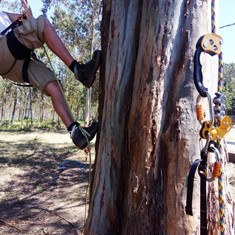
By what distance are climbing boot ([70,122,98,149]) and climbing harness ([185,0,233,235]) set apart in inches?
30.9

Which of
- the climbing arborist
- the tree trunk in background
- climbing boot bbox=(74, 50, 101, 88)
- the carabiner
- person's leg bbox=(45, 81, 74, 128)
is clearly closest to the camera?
the carabiner

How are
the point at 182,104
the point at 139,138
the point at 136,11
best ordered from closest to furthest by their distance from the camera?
1. the point at 182,104
2. the point at 139,138
3. the point at 136,11

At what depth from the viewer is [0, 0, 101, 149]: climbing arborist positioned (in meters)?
2.01

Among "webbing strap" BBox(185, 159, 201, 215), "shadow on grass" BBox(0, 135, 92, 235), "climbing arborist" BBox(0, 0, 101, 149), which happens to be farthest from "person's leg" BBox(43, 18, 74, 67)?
"shadow on grass" BBox(0, 135, 92, 235)

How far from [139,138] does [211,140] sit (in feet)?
1.33

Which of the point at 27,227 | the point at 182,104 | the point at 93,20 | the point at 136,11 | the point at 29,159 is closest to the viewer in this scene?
the point at 182,104

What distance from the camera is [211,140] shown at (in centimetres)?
111

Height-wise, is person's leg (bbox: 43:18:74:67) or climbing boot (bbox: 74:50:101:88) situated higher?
person's leg (bbox: 43:18:74:67)

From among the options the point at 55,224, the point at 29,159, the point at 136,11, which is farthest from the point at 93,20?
the point at 136,11

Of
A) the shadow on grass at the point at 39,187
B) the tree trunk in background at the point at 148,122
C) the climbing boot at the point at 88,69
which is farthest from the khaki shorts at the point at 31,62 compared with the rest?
the shadow on grass at the point at 39,187

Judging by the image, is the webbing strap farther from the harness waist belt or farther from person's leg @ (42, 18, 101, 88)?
the harness waist belt

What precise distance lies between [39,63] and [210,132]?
1.43 meters

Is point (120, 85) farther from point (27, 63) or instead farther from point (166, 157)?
A: point (27, 63)

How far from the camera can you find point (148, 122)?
1.43 m
